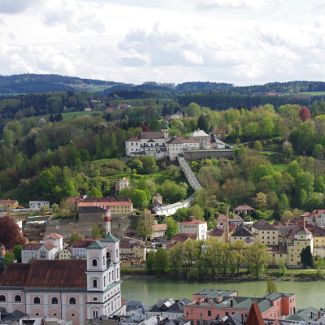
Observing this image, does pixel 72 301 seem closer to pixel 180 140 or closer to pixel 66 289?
pixel 66 289

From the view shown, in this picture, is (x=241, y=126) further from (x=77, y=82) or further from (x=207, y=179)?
(x=77, y=82)

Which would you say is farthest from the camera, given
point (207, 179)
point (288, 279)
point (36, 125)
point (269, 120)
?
point (36, 125)

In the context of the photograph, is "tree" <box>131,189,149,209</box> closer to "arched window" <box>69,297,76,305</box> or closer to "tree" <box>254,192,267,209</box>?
"tree" <box>254,192,267,209</box>

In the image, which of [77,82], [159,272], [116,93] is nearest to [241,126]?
[159,272]

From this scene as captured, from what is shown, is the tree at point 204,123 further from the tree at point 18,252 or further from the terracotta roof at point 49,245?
the tree at point 18,252

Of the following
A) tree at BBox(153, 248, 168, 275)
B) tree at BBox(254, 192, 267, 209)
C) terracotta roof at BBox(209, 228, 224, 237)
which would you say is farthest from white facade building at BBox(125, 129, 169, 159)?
tree at BBox(153, 248, 168, 275)

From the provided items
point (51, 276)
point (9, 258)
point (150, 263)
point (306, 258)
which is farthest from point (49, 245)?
point (51, 276)
